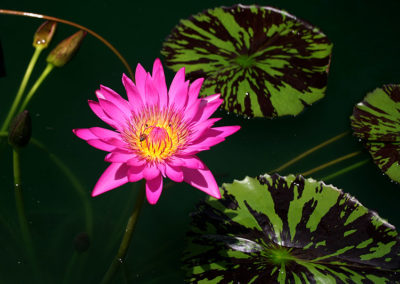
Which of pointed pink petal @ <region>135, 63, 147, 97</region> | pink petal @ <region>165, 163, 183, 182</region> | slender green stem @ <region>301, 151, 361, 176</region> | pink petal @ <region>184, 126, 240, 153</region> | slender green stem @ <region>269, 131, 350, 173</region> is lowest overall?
slender green stem @ <region>301, 151, 361, 176</region>

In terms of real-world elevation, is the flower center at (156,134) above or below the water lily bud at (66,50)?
below

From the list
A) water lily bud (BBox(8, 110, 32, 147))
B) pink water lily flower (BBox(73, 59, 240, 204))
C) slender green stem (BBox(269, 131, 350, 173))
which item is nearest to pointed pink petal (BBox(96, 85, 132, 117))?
pink water lily flower (BBox(73, 59, 240, 204))

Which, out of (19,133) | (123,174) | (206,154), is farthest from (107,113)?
(206,154)

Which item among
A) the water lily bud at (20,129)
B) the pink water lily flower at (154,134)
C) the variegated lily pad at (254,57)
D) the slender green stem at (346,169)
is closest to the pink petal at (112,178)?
the pink water lily flower at (154,134)

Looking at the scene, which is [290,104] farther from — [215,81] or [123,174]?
[123,174]

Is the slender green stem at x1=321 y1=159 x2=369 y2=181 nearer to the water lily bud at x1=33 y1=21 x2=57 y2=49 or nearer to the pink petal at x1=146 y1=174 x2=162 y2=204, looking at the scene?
the pink petal at x1=146 y1=174 x2=162 y2=204

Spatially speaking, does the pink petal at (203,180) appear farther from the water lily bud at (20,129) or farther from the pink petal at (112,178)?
the water lily bud at (20,129)
